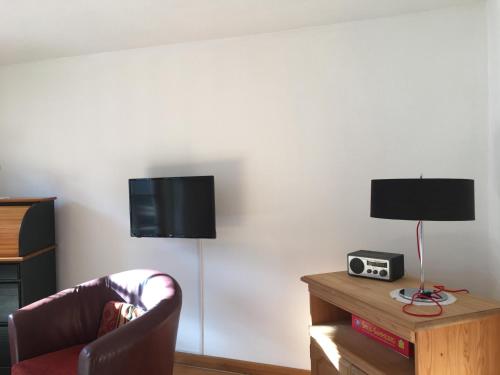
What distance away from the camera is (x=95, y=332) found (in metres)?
2.06

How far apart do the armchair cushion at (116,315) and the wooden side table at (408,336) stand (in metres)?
1.09

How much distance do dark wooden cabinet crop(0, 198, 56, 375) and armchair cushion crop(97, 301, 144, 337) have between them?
0.79m

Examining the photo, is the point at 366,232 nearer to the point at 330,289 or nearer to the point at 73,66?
the point at 330,289

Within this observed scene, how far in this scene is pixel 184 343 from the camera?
8.51 ft

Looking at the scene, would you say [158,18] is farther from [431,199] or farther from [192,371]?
[192,371]

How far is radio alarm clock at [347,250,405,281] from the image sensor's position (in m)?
1.76

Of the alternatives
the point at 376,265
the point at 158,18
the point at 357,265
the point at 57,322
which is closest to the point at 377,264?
the point at 376,265

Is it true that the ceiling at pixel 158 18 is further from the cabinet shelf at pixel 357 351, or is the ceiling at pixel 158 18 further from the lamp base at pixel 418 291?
the cabinet shelf at pixel 357 351

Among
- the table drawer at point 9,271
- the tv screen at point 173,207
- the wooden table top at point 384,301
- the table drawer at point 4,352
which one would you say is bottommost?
the table drawer at point 4,352

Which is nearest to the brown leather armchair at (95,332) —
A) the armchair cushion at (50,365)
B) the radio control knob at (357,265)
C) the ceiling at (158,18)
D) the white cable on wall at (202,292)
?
the armchair cushion at (50,365)

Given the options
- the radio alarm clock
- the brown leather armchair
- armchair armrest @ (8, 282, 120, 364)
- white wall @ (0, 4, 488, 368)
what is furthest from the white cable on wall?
the radio alarm clock

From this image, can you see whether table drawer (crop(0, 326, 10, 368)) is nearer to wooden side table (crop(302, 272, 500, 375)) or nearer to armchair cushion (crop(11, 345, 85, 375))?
armchair cushion (crop(11, 345, 85, 375))

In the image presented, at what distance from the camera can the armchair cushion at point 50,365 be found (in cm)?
165

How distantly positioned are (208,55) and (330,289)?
188cm
